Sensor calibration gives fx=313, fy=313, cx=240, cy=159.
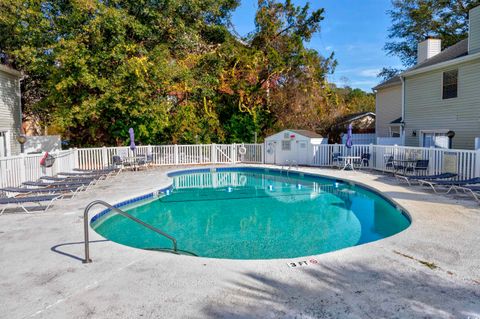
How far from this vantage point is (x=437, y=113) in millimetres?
14508

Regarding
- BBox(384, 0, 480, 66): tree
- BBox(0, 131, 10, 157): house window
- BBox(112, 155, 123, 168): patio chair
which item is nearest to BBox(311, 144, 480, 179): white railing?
BBox(112, 155, 123, 168): patio chair

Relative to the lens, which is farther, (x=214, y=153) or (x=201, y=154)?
(x=214, y=153)

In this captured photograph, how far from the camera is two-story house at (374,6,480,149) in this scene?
12.8 m

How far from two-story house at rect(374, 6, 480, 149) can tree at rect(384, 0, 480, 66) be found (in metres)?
8.99

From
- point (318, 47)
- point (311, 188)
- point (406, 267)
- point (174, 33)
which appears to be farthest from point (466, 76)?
point (174, 33)

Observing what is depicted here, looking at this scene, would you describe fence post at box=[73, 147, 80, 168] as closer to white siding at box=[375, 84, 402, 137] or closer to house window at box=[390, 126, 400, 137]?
house window at box=[390, 126, 400, 137]

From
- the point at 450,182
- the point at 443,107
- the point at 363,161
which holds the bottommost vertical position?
the point at 450,182

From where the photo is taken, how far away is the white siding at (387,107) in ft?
63.5

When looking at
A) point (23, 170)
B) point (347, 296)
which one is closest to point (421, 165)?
point (347, 296)

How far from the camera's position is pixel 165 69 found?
53.2 ft

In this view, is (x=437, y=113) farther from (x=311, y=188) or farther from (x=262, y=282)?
(x=262, y=282)

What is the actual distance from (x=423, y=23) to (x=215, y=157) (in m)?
20.3

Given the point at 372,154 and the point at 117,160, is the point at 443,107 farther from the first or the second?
the point at 117,160

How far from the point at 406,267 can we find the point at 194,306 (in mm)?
2664
